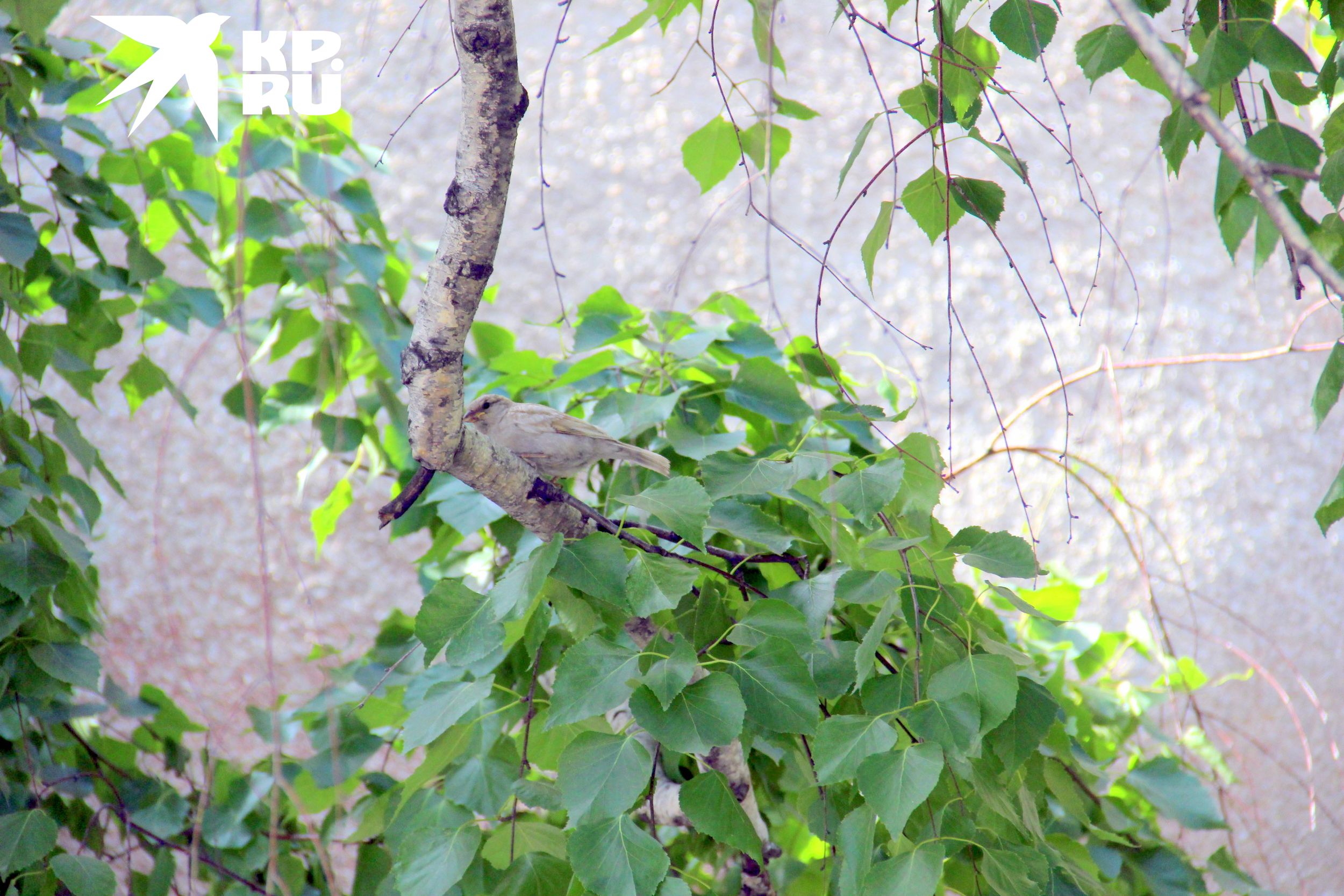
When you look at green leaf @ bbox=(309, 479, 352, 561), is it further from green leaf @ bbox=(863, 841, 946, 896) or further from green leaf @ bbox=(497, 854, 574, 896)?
green leaf @ bbox=(863, 841, 946, 896)

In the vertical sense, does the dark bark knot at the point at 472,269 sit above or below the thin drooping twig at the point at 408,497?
above

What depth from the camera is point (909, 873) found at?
22.7 inches

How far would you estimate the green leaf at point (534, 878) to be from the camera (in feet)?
2.36

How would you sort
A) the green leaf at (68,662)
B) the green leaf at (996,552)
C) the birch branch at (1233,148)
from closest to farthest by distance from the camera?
the birch branch at (1233,148) → the green leaf at (996,552) → the green leaf at (68,662)

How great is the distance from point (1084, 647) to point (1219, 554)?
1321mm

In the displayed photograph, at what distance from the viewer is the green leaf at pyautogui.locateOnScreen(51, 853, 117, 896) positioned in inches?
37.1

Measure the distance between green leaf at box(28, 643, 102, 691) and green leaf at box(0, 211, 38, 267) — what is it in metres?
0.42

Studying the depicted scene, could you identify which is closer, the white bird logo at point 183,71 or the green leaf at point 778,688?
the green leaf at point 778,688

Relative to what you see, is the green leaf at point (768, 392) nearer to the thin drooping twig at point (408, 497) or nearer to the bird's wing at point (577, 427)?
the bird's wing at point (577, 427)

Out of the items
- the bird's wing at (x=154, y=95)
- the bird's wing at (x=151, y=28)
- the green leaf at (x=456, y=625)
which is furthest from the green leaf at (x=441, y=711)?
the bird's wing at (x=151, y=28)

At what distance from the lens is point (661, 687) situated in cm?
61

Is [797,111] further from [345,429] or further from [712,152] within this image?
[345,429]

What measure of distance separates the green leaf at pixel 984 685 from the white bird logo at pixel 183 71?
3.67ft

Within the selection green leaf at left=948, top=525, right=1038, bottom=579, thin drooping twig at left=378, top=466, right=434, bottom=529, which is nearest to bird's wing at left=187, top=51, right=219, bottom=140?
thin drooping twig at left=378, top=466, right=434, bottom=529
